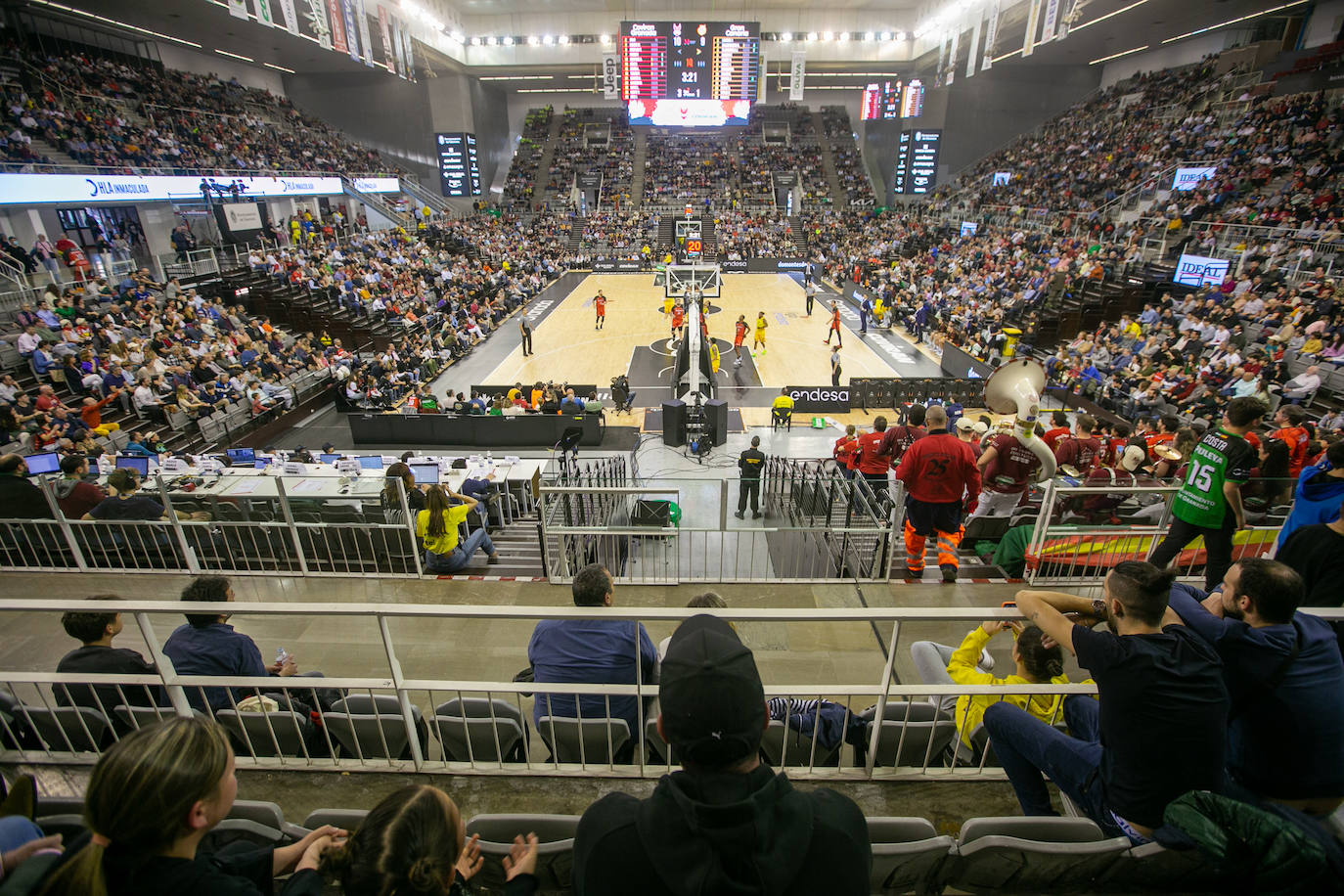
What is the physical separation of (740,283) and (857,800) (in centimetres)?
3381

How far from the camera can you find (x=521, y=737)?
3332 millimetres

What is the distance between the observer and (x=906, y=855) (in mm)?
2264

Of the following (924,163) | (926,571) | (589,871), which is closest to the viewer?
(589,871)

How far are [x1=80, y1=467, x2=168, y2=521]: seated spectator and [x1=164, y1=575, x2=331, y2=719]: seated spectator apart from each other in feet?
13.0

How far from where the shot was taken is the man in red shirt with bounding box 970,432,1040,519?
652cm

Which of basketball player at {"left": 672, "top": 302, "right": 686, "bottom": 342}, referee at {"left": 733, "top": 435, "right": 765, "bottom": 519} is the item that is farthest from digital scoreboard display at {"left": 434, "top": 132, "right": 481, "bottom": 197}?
referee at {"left": 733, "top": 435, "right": 765, "bottom": 519}

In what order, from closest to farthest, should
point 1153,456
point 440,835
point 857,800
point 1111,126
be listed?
point 440,835 → point 857,800 → point 1153,456 → point 1111,126

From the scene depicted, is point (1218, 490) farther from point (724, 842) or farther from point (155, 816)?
point (155, 816)

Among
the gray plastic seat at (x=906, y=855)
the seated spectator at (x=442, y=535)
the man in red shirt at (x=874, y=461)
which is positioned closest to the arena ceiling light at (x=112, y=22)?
the seated spectator at (x=442, y=535)

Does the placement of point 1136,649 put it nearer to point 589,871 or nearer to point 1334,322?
point 589,871

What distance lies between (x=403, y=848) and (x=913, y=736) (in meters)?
2.60

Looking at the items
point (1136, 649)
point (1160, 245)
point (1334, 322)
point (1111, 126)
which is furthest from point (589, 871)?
point (1111, 126)

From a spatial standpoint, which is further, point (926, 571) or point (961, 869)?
point (926, 571)

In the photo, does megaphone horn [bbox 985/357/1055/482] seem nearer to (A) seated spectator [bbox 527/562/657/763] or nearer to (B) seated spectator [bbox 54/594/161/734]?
(A) seated spectator [bbox 527/562/657/763]
